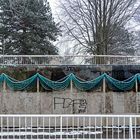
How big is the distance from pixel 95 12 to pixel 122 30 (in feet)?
10.2

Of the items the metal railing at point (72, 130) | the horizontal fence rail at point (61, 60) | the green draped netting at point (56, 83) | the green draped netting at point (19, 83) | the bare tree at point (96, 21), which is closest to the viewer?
the metal railing at point (72, 130)

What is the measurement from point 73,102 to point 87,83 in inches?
52.9

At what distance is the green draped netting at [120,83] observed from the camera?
18.2 metres

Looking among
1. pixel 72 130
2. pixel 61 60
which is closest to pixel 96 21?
pixel 61 60

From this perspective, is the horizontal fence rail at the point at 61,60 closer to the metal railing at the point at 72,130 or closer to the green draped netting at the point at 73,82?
the green draped netting at the point at 73,82

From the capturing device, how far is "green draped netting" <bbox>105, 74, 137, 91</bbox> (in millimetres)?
Answer: 18219

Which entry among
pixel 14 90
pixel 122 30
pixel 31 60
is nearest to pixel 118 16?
pixel 122 30

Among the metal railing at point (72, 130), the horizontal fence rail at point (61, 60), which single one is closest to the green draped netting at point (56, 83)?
the horizontal fence rail at point (61, 60)

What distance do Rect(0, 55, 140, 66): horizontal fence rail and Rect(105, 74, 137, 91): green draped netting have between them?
1372 millimetres

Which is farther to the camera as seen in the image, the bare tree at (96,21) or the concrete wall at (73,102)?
the bare tree at (96,21)

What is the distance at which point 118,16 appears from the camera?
29.2m

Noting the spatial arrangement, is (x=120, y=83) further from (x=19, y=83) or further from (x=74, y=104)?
(x=19, y=83)

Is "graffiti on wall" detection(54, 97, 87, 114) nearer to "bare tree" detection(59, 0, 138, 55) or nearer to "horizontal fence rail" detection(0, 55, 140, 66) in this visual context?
"horizontal fence rail" detection(0, 55, 140, 66)

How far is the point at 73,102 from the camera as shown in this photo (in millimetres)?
18328
